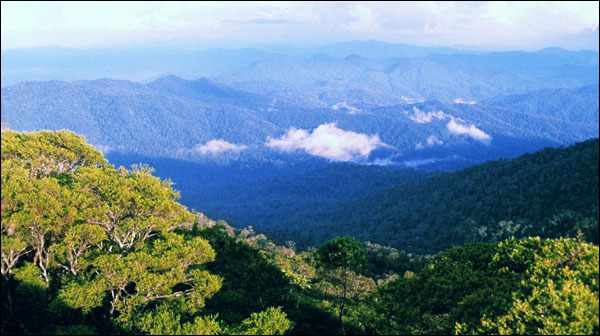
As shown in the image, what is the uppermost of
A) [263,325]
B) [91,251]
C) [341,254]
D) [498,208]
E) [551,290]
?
[91,251]

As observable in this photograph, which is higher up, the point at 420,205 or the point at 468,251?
the point at 468,251

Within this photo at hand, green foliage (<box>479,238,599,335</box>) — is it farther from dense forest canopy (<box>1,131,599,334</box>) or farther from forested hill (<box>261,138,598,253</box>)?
forested hill (<box>261,138,598,253</box>)

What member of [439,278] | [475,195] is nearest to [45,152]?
[439,278]

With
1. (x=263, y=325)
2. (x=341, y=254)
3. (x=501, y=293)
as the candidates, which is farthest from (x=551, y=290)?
(x=341, y=254)

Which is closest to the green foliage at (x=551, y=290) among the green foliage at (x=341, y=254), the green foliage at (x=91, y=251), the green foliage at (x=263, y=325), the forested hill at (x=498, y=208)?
the green foliage at (x=263, y=325)

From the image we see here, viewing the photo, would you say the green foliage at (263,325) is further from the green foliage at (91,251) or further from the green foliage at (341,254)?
the green foliage at (341,254)

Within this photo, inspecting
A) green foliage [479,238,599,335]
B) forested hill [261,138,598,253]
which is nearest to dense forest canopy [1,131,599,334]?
green foliage [479,238,599,335]

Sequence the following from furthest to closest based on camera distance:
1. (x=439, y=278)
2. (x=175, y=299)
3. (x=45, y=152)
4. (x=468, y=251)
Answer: (x=45, y=152) < (x=468, y=251) < (x=439, y=278) < (x=175, y=299)

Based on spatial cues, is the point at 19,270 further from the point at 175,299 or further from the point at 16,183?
the point at 175,299

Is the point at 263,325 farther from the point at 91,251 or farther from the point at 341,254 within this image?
the point at 341,254
